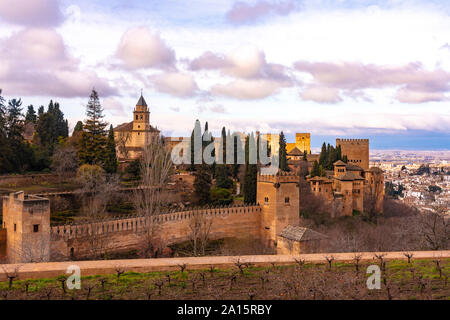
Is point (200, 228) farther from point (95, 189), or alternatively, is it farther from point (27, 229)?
point (27, 229)

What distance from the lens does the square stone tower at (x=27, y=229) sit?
17.1m

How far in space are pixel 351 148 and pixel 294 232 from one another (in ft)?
98.7

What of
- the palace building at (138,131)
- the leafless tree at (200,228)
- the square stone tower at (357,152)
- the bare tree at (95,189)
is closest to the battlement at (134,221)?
the leafless tree at (200,228)

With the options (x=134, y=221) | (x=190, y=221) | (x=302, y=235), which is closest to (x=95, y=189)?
(x=134, y=221)

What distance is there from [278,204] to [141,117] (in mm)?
22946

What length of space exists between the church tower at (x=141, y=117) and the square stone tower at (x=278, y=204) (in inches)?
824

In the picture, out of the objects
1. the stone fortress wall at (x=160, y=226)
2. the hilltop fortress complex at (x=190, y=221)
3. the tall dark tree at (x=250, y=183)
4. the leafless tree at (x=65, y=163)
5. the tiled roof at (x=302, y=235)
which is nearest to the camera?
the hilltop fortress complex at (x=190, y=221)

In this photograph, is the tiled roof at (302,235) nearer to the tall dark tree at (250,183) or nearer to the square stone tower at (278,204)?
the square stone tower at (278,204)

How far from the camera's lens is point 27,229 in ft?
56.5

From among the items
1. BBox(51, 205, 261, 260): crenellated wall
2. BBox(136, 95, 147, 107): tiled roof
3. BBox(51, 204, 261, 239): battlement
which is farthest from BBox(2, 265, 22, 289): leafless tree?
BBox(136, 95, 147, 107): tiled roof
